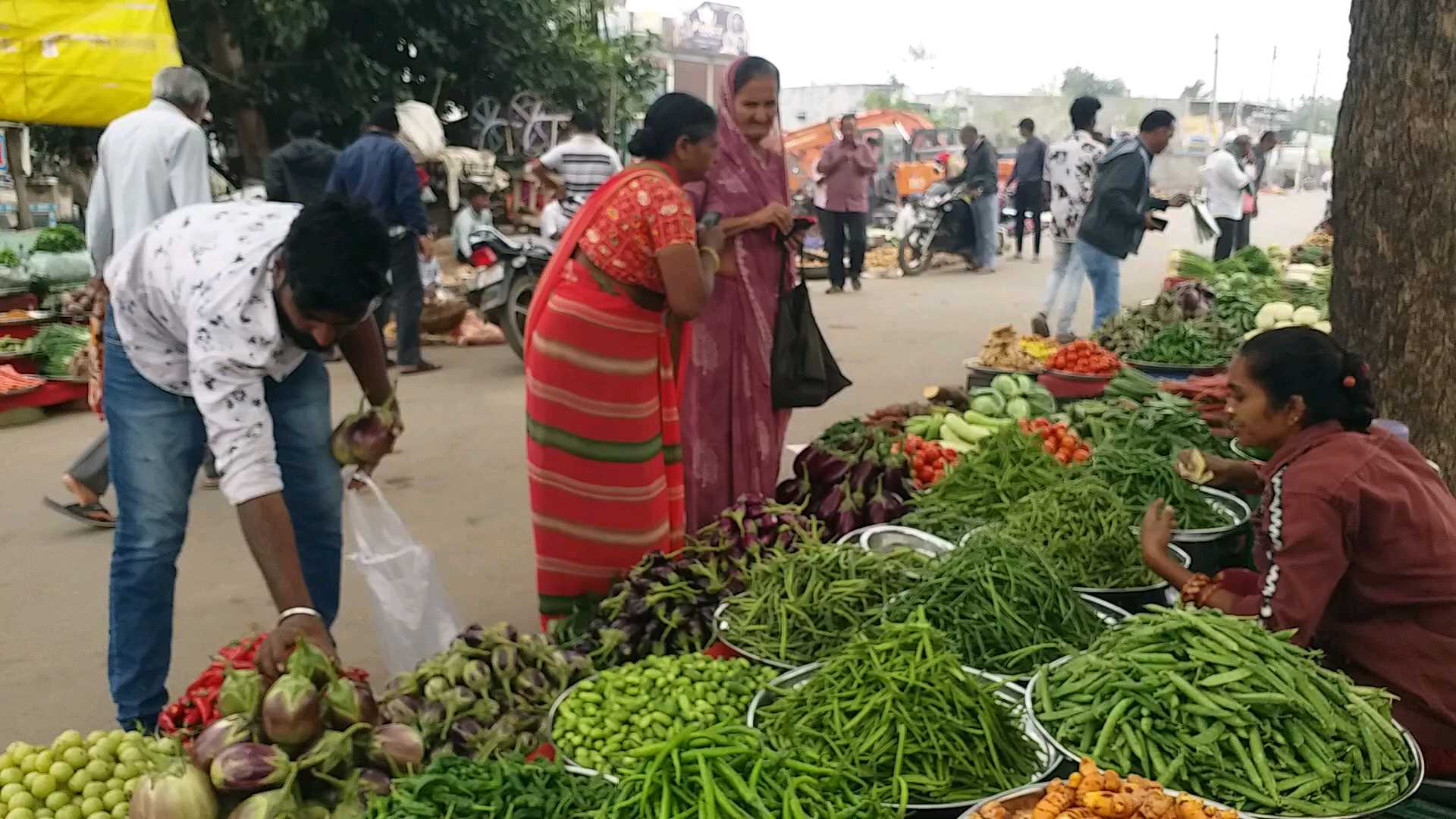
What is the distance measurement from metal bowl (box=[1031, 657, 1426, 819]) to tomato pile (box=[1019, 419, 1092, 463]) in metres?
2.17

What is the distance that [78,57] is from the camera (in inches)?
290

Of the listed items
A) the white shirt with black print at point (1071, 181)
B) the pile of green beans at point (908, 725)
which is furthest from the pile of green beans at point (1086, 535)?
the white shirt with black print at point (1071, 181)

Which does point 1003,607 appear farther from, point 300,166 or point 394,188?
point 300,166

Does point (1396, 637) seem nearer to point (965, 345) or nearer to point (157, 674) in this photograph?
point (157, 674)

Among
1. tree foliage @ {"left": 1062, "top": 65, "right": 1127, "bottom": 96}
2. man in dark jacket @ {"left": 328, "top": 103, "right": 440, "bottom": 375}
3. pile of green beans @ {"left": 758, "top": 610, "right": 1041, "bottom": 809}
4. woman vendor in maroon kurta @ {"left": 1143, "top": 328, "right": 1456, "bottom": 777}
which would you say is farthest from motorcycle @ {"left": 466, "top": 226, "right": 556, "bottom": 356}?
tree foliage @ {"left": 1062, "top": 65, "right": 1127, "bottom": 96}

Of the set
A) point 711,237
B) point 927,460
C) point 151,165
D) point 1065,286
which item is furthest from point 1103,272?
point 151,165

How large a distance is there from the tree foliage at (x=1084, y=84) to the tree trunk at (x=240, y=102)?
2884 inches

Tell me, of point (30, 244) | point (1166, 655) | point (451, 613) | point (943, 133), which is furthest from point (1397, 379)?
point (943, 133)

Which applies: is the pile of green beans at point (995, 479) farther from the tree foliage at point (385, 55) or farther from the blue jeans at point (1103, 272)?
the tree foliage at point (385, 55)

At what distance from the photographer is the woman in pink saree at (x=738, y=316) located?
13.5 feet

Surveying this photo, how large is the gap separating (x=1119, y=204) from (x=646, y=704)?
6814 mm

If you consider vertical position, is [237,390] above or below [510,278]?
above

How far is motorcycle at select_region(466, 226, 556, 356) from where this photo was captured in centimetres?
889

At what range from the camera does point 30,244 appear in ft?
29.6
